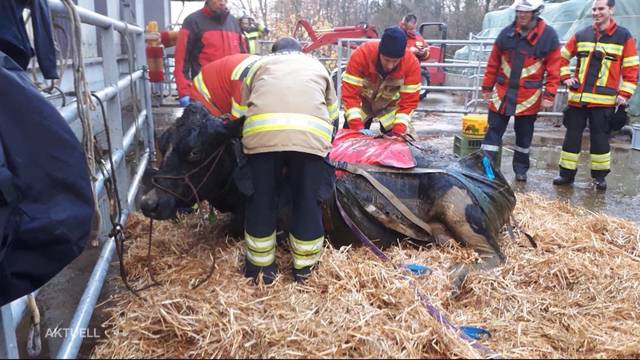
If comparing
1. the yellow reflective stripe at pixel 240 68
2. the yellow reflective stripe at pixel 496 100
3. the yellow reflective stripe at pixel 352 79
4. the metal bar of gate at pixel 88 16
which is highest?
the metal bar of gate at pixel 88 16

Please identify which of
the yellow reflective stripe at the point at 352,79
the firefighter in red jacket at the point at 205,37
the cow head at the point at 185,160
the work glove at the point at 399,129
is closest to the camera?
the cow head at the point at 185,160

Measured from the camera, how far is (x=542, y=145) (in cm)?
852

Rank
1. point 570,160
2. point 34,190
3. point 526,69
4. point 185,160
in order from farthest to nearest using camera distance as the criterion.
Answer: point 570,160
point 526,69
point 185,160
point 34,190

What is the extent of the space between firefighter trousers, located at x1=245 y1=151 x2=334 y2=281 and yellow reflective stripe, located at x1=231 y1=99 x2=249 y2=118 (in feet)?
1.00

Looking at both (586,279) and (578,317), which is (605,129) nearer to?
(586,279)

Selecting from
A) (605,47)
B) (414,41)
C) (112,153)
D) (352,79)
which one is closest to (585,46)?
(605,47)

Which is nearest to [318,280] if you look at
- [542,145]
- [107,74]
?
[107,74]

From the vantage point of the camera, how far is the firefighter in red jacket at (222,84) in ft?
10.2

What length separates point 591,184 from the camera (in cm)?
622

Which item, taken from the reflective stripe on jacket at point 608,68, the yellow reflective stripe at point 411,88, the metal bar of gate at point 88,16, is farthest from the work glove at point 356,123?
the reflective stripe on jacket at point 608,68

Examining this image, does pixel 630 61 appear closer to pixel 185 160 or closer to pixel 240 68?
pixel 240 68

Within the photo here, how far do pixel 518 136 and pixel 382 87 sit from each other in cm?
199

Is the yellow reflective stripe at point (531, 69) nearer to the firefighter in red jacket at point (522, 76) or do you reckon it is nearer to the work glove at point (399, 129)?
the firefighter in red jacket at point (522, 76)

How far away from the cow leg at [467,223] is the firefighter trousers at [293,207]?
3.05ft
